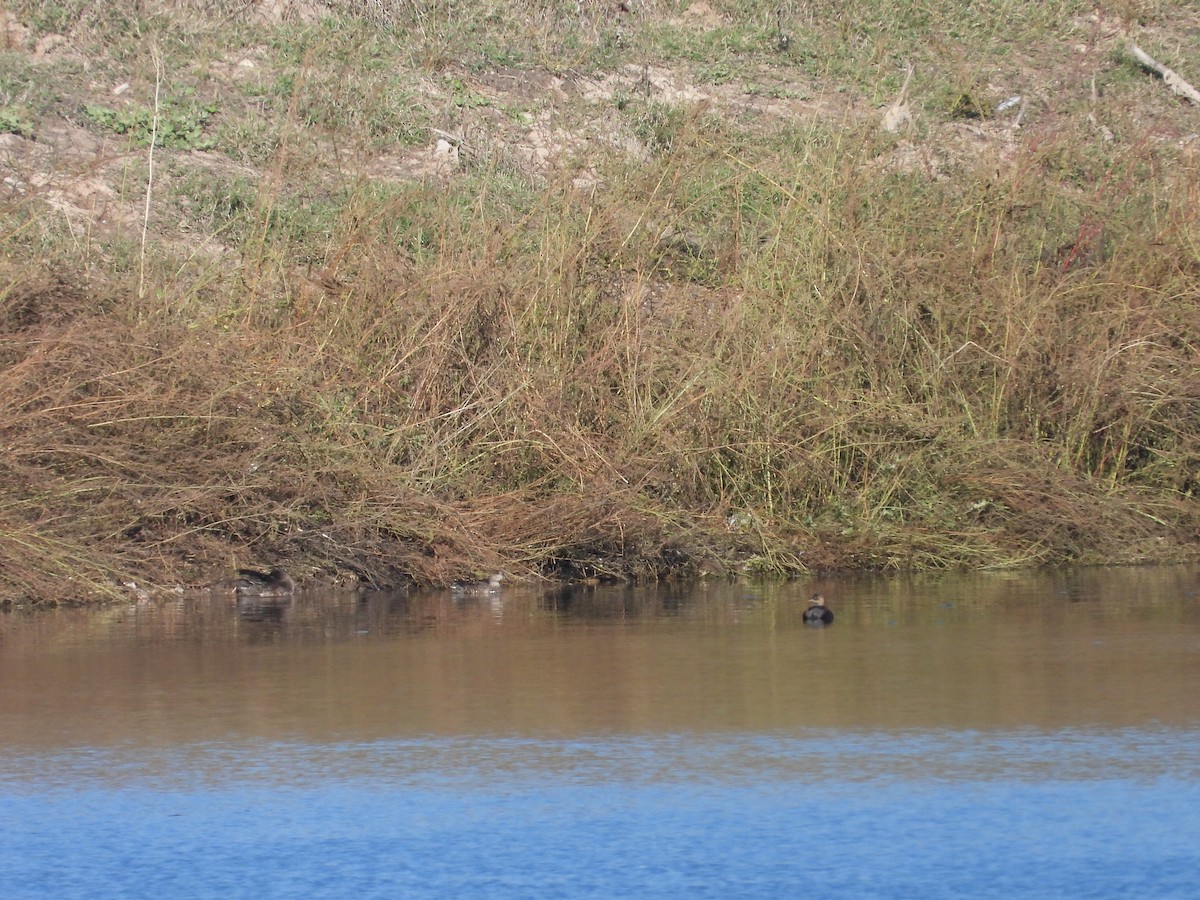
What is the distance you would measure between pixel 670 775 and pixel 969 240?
661cm

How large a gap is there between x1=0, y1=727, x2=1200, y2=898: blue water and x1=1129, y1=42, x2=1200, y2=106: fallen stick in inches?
514

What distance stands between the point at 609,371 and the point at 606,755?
4.87 metres

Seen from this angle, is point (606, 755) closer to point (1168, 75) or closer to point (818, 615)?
point (818, 615)

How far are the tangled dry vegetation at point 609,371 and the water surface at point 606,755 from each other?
1.14 metres

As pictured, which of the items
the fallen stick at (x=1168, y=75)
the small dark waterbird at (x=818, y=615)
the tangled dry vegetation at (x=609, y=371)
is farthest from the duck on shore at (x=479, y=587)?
the fallen stick at (x=1168, y=75)

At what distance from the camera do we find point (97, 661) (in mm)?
6164

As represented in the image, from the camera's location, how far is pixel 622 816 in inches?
162

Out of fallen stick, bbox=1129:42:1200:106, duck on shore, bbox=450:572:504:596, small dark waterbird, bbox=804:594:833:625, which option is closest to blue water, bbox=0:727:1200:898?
small dark waterbird, bbox=804:594:833:625

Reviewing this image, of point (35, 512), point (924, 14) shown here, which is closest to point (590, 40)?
point (924, 14)

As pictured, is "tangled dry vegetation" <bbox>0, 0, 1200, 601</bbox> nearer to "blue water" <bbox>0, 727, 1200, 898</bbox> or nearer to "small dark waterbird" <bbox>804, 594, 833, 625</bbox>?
"small dark waterbird" <bbox>804, 594, 833, 625</bbox>

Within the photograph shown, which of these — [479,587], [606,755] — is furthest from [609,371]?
[606,755]

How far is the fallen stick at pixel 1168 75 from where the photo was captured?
16605 millimetres

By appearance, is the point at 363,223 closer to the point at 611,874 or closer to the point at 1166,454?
the point at 1166,454

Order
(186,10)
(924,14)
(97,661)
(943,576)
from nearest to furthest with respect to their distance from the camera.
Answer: (97,661), (943,576), (186,10), (924,14)
